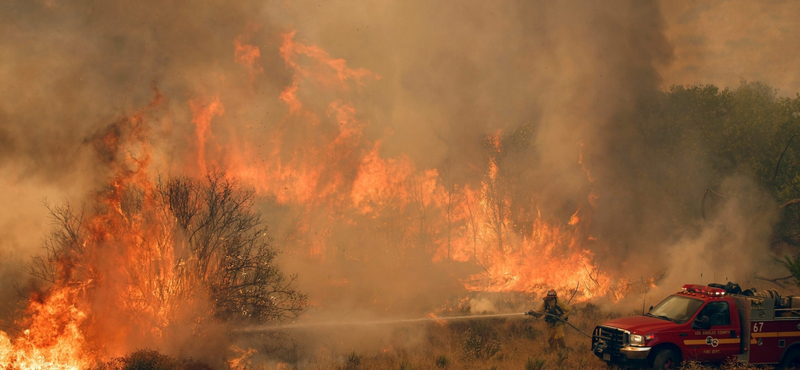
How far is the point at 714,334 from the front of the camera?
36.2ft

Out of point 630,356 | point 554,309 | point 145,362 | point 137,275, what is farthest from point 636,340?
point 137,275

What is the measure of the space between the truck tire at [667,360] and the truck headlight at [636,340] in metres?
0.45

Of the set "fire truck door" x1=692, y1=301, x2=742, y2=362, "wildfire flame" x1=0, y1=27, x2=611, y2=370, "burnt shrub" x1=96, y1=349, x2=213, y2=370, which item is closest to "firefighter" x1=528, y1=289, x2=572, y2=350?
"fire truck door" x1=692, y1=301, x2=742, y2=362

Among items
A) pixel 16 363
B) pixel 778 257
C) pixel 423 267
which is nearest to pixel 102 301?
pixel 16 363

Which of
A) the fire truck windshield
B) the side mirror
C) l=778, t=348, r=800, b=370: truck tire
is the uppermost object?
the fire truck windshield

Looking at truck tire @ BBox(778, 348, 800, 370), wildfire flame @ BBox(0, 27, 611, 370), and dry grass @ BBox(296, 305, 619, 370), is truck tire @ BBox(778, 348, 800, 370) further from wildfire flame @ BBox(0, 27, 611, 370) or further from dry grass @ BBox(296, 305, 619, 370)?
wildfire flame @ BBox(0, 27, 611, 370)

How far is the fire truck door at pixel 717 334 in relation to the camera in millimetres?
10969

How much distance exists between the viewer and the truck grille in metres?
11.1

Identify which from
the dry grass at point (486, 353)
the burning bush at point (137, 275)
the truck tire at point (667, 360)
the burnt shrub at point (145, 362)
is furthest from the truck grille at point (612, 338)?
the burnt shrub at point (145, 362)

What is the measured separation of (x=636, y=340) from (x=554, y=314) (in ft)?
9.29

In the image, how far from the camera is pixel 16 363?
38.5 ft

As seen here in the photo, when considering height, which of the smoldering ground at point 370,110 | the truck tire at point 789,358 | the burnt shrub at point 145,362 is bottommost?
the truck tire at point 789,358

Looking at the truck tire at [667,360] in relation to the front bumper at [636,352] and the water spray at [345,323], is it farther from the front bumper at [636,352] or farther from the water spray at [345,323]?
the water spray at [345,323]

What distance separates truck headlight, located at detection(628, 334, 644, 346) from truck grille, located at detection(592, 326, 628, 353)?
14cm
